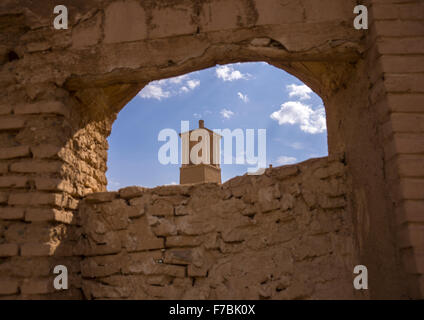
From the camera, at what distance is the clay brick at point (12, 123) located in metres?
2.98

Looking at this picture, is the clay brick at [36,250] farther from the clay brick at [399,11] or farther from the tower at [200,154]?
the tower at [200,154]

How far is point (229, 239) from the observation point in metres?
3.02

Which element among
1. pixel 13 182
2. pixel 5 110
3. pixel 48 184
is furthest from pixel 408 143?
pixel 5 110

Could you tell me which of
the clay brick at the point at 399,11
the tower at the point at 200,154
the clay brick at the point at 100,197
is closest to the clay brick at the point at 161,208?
the clay brick at the point at 100,197

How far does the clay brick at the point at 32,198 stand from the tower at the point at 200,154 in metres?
5.56

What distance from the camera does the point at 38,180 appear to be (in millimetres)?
2840

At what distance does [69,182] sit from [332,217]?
91.7 inches

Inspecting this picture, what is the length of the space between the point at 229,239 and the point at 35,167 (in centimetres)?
176

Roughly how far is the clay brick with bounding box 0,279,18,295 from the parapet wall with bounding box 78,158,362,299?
607 millimetres

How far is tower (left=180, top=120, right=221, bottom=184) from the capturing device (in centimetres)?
845

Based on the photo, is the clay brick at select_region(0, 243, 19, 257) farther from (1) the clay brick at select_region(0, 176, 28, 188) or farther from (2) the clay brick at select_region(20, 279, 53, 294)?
(1) the clay brick at select_region(0, 176, 28, 188)

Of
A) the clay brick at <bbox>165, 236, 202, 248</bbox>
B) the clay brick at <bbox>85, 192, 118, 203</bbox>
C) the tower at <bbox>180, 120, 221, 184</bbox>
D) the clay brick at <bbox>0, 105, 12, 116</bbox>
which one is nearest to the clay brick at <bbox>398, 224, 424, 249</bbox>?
the clay brick at <bbox>165, 236, 202, 248</bbox>
